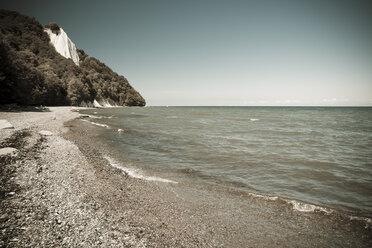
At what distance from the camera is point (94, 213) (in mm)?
5777

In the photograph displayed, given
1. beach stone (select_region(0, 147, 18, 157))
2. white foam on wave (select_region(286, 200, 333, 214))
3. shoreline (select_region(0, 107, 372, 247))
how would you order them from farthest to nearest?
beach stone (select_region(0, 147, 18, 157)) < white foam on wave (select_region(286, 200, 333, 214)) < shoreline (select_region(0, 107, 372, 247))

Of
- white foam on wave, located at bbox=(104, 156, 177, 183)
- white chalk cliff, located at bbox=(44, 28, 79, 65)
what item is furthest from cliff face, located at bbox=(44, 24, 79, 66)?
white foam on wave, located at bbox=(104, 156, 177, 183)

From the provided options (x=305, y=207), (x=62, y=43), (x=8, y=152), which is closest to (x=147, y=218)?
(x=305, y=207)

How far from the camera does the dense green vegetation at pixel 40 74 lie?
1651 inches

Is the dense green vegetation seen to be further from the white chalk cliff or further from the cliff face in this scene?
the white chalk cliff

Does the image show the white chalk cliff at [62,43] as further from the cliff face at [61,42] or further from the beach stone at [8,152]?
the beach stone at [8,152]

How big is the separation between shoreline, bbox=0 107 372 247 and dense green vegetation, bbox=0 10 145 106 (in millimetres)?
44724

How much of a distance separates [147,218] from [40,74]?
73.4 m

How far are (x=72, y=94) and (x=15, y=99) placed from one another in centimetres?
4966

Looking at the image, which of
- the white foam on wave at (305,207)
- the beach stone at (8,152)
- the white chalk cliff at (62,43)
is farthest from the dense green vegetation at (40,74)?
the white foam on wave at (305,207)

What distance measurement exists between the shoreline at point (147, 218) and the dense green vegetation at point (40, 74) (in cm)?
4472

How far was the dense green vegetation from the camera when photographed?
41.9 m

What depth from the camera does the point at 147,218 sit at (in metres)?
5.85

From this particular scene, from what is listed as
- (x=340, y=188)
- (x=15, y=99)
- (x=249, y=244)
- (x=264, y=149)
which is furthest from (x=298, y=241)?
(x=15, y=99)
